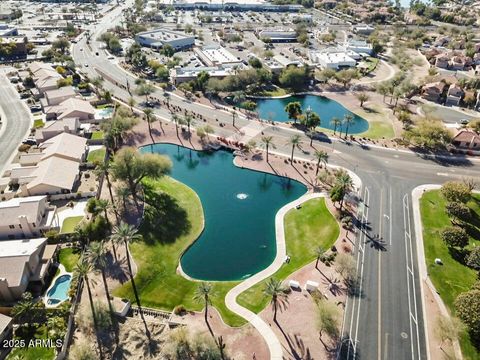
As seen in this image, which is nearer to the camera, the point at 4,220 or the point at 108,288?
the point at 108,288

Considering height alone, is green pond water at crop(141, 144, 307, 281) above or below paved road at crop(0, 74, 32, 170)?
below

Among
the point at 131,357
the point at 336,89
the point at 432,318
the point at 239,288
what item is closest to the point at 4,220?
the point at 131,357

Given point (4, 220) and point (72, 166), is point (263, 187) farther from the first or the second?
point (4, 220)

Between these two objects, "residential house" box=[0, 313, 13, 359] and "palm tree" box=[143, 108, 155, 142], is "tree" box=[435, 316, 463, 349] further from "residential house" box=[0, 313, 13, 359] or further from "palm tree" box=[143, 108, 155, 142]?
"palm tree" box=[143, 108, 155, 142]

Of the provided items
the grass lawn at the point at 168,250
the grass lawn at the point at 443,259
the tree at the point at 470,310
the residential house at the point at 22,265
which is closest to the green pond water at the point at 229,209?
the grass lawn at the point at 168,250

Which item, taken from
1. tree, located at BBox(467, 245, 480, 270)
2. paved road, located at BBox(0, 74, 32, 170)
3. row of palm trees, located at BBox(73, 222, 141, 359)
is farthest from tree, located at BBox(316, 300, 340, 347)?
paved road, located at BBox(0, 74, 32, 170)

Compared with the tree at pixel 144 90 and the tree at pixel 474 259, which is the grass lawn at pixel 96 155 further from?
the tree at pixel 474 259
